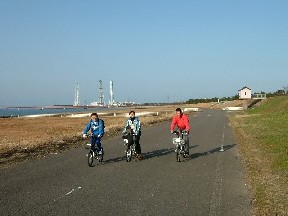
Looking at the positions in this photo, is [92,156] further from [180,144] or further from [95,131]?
[180,144]

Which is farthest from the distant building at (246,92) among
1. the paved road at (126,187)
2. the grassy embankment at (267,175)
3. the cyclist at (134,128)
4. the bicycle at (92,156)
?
the bicycle at (92,156)

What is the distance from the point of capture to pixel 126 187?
1082cm

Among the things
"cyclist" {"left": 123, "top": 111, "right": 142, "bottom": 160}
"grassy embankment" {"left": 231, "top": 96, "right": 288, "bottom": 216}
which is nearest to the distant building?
"grassy embankment" {"left": 231, "top": 96, "right": 288, "bottom": 216}

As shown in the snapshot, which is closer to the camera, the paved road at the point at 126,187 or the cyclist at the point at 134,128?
the paved road at the point at 126,187

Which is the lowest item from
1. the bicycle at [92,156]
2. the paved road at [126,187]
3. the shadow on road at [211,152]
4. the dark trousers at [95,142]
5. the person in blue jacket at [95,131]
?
the shadow on road at [211,152]

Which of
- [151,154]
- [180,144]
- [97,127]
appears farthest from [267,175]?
[151,154]

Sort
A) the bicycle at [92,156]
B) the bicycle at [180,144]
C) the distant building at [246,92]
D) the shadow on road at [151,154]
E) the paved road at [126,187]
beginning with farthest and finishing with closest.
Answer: the distant building at [246,92] → the shadow on road at [151,154] → the bicycle at [180,144] → the bicycle at [92,156] → the paved road at [126,187]

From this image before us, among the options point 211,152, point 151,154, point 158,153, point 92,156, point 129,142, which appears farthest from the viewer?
point 211,152

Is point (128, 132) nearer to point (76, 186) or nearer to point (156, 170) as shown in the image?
point (156, 170)

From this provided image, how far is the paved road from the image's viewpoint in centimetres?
861

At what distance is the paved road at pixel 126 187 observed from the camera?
8.61m

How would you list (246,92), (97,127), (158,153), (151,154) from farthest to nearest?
1. (246,92)
2. (158,153)
3. (151,154)
4. (97,127)

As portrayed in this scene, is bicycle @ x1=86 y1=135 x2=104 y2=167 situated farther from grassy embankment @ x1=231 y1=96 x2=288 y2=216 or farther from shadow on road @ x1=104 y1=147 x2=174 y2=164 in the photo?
grassy embankment @ x1=231 y1=96 x2=288 y2=216

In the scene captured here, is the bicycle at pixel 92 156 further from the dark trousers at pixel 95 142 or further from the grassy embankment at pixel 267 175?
the grassy embankment at pixel 267 175
